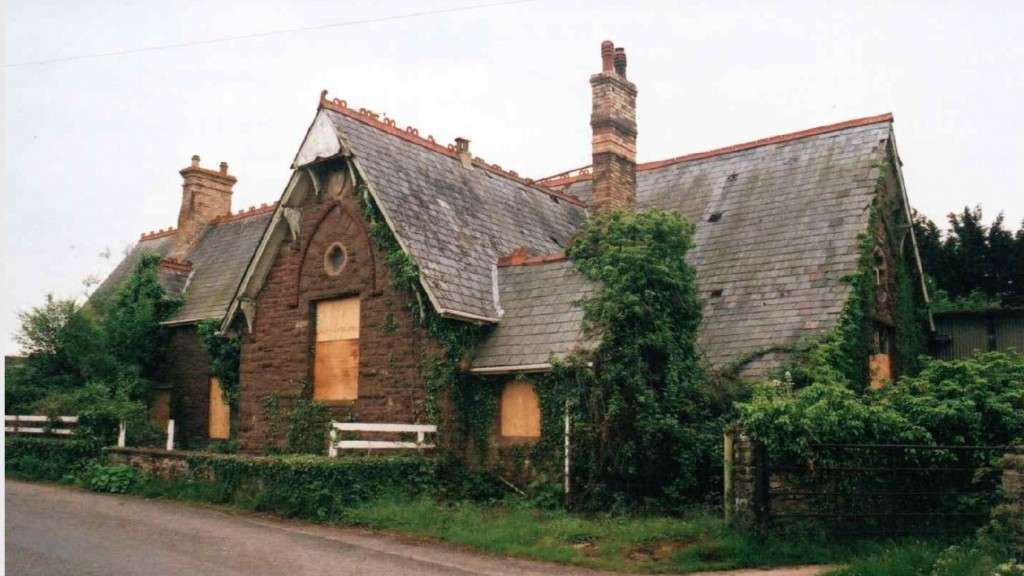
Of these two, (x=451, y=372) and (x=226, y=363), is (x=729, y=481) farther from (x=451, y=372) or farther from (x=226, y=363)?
(x=226, y=363)

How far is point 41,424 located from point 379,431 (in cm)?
959

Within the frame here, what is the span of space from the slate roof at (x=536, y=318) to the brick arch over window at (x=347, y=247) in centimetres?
254

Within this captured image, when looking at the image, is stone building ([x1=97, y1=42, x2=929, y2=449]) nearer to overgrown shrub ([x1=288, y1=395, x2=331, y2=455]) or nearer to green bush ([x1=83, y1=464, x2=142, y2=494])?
overgrown shrub ([x1=288, y1=395, x2=331, y2=455])

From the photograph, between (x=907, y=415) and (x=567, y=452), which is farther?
(x=567, y=452)

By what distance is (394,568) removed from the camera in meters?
10.7

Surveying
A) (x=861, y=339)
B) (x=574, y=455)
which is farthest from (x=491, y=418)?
(x=861, y=339)

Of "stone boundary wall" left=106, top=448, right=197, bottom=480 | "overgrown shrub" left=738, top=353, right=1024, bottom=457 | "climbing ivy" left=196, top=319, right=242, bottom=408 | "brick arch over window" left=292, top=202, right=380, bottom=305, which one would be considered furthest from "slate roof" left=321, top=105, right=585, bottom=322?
"climbing ivy" left=196, top=319, right=242, bottom=408

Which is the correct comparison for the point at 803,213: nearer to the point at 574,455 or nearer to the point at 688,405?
the point at 688,405

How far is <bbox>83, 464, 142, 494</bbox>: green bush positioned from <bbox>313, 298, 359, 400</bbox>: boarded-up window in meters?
3.78

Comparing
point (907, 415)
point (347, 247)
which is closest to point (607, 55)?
point (347, 247)

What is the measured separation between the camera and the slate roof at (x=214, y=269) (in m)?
25.4

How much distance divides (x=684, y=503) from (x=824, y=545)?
3.60 meters

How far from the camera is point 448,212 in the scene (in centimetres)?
1914

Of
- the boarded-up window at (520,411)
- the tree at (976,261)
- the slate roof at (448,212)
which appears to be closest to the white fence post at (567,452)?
the boarded-up window at (520,411)
